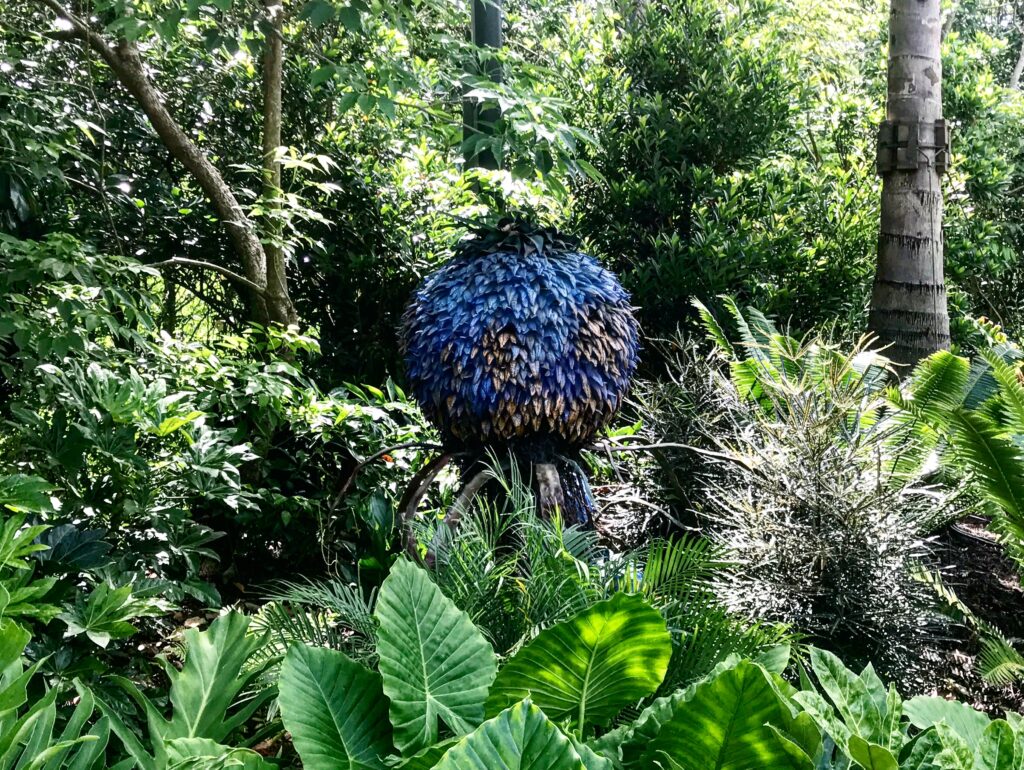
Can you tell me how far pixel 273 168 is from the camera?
3.89 metres

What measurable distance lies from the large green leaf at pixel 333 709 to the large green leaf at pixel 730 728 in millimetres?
600

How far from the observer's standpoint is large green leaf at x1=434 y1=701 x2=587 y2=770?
55.1 inches

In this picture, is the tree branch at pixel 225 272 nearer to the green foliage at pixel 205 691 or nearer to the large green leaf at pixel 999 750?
the green foliage at pixel 205 691

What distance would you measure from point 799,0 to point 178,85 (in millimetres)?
7226

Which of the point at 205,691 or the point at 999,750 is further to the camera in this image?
the point at 205,691

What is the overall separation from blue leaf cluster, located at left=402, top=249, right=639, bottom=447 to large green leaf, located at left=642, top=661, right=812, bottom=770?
4.29ft

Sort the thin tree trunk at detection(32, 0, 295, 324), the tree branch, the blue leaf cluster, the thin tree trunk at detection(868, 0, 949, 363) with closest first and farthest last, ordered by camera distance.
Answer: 1. the blue leaf cluster
2. the thin tree trunk at detection(32, 0, 295, 324)
3. the tree branch
4. the thin tree trunk at detection(868, 0, 949, 363)

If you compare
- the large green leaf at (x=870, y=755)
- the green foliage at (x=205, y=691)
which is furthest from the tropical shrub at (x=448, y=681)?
the green foliage at (x=205, y=691)

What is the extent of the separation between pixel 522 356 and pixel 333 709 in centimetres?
124

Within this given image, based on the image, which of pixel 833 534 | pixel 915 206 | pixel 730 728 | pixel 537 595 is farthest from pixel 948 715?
pixel 915 206

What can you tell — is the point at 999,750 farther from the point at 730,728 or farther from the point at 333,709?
the point at 333,709

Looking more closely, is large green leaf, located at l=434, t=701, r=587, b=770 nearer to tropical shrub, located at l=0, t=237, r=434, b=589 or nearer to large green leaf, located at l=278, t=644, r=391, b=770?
large green leaf, located at l=278, t=644, r=391, b=770

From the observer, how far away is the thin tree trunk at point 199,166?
3393mm

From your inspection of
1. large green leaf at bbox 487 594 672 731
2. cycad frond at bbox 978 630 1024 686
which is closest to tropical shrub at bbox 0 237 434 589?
large green leaf at bbox 487 594 672 731
